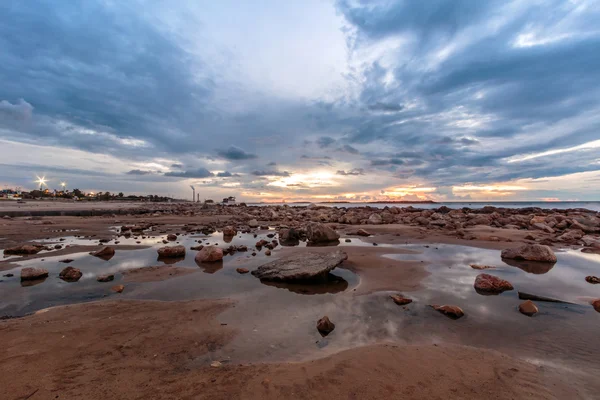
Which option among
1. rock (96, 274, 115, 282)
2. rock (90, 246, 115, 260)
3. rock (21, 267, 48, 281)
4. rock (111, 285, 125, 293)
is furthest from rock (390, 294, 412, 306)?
rock (90, 246, 115, 260)

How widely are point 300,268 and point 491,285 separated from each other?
17.3 feet

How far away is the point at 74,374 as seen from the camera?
11.2ft

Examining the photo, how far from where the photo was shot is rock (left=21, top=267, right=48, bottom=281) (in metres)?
7.44

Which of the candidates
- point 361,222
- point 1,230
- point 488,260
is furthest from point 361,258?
point 1,230

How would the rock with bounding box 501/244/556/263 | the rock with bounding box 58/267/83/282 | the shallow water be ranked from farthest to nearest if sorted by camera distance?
the rock with bounding box 501/244/556/263 < the rock with bounding box 58/267/83/282 < the shallow water

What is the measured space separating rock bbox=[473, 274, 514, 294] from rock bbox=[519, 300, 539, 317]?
3.45 ft

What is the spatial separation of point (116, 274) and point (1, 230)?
632 inches

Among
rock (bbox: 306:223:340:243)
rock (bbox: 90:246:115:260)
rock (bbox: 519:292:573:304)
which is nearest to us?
rock (bbox: 519:292:573:304)

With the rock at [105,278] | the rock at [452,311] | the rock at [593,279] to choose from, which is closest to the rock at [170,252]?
the rock at [105,278]

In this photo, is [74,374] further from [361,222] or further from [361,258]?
[361,222]

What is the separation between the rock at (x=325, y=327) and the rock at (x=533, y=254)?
9.74m

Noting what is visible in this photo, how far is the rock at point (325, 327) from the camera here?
189 inches

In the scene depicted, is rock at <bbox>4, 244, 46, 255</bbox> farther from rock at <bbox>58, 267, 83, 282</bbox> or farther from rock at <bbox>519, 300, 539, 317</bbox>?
rock at <bbox>519, 300, 539, 317</bbox>

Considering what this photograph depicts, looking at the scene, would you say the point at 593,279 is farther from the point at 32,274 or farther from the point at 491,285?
the point at 32,274
